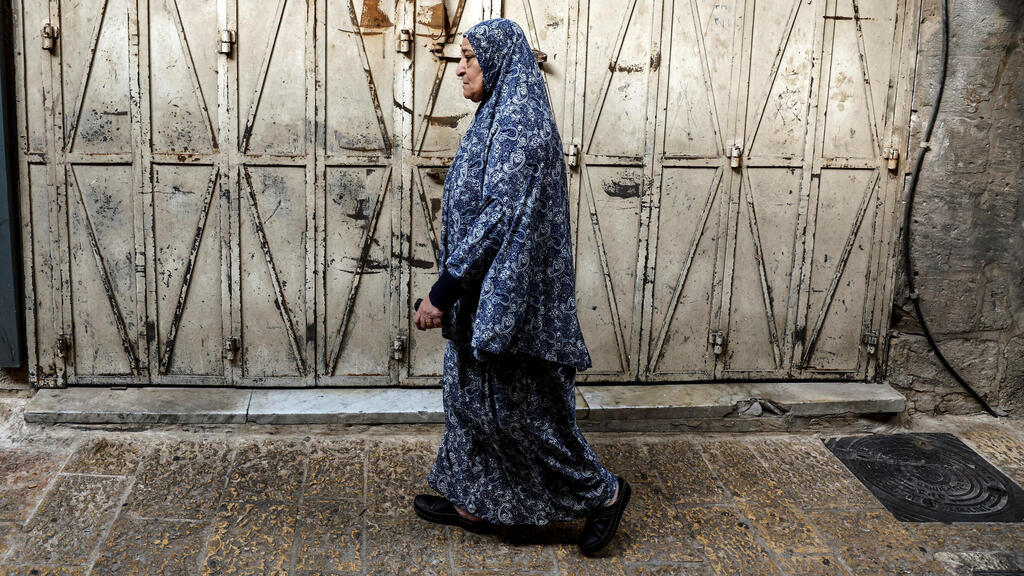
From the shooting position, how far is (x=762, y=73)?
14.9ft

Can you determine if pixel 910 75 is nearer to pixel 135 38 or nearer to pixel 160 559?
pixel 135 38

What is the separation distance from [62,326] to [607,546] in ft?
9.83

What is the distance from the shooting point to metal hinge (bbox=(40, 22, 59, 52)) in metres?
4.11

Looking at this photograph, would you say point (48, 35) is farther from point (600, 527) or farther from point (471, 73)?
point (600, 527)

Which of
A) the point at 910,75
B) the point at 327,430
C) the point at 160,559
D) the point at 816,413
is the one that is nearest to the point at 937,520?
the point at 816,413

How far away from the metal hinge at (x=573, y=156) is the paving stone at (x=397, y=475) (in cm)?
163

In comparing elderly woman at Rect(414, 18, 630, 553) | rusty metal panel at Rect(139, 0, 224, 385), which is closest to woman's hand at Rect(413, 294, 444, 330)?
elderly woman at Rect(414, 18, 630, 553)

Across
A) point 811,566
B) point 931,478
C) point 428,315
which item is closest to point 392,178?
point 428,315

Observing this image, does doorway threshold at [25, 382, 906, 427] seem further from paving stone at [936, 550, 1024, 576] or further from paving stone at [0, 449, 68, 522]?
paving stone at [936, 550, 1024, 576]

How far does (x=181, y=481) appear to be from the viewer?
3758 mm

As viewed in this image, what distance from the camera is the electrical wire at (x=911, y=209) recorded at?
4.49m

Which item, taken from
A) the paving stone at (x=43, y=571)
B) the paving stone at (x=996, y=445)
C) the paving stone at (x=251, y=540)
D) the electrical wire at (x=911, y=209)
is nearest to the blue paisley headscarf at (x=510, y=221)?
the paving stone at (x=251, y=540)

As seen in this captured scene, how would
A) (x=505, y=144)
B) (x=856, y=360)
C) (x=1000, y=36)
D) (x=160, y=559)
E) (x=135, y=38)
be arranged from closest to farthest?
(x=505, y=144) → (x=160, y=559) → (x=135, y=38) → (x=1000, y=36) → (x=856, y=360)

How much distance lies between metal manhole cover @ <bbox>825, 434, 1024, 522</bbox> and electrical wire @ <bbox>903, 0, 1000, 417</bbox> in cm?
39
